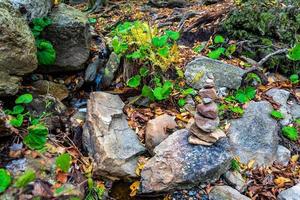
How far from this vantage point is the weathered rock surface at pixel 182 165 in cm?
320

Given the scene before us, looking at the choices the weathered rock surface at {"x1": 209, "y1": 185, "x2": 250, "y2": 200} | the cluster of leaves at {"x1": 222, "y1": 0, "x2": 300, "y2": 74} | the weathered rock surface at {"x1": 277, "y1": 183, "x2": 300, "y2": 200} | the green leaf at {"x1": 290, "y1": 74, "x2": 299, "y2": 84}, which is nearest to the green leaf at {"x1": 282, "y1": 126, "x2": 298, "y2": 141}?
the weathered rock surface at {"x1": 277, "y1": 183, "x2": 300, "y2": 200}

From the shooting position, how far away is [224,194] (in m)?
3.20

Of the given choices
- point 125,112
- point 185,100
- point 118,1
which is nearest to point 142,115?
point 125,112

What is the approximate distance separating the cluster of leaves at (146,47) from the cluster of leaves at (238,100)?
922mm

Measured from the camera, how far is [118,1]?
25.8 ft

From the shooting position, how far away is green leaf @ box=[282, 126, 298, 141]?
379 centimetres

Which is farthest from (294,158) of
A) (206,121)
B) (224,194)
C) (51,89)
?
(51,89)

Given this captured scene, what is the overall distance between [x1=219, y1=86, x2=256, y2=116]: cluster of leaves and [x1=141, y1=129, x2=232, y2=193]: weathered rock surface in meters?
0.62

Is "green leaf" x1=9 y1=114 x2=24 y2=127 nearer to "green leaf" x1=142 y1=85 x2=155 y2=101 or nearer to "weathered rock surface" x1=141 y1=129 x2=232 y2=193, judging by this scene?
"weathered rock surface" x1=141 y1=129 x2=232 y2=193

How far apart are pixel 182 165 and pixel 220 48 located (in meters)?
2.31

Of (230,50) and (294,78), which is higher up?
(230,50)

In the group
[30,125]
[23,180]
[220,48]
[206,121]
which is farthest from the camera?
[220,48]

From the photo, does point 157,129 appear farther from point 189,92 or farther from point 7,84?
point 7,84

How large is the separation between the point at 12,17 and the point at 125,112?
1.69 meters
